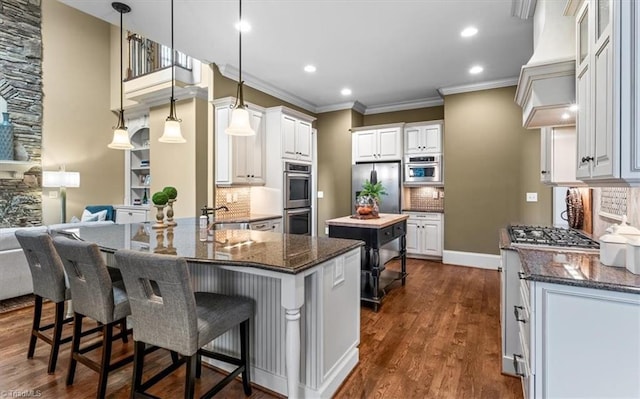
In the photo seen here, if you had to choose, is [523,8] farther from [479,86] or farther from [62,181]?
[62,181]

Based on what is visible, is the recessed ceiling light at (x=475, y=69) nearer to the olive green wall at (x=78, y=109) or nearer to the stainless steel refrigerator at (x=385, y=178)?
the stainless steel refrigerator at (x=385, y=178)

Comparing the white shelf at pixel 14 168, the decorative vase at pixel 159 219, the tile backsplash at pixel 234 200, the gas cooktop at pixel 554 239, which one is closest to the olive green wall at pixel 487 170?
the gas cooktop at pixel 554 239

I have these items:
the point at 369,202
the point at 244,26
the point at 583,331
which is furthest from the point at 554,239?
the point at 244,26

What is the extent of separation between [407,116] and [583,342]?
5.52 metres

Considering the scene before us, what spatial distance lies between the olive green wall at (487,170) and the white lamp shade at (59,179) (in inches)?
266

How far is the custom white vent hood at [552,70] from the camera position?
199 centimetres

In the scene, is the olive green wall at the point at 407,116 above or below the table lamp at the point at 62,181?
above

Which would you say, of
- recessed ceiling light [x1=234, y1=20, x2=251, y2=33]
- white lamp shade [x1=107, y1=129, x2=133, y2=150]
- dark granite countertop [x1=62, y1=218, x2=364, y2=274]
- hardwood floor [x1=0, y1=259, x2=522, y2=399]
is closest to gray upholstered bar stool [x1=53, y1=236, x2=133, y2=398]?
dark granite countertop [x1=62, y1=218, x2=364, y2=274]

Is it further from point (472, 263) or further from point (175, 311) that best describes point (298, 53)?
point (472, 263)

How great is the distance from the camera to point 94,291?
73.6 inches

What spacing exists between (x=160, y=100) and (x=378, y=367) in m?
4.99

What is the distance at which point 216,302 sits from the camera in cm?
185

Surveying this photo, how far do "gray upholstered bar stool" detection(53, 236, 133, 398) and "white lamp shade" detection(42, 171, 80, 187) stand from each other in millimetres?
4871

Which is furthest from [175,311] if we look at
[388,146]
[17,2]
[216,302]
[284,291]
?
[17,2]
